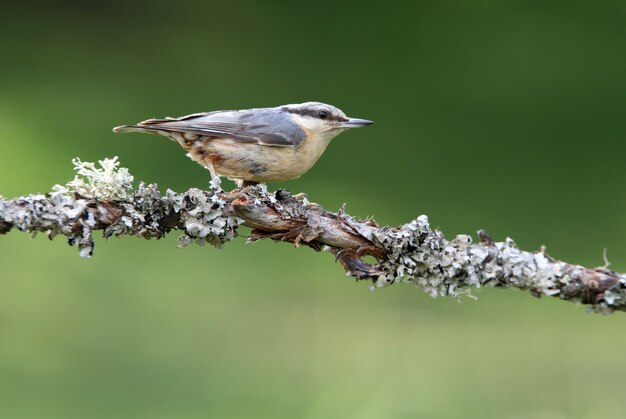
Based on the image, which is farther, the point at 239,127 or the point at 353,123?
the point at 353,123

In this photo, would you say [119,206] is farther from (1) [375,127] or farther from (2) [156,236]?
(1) [375,127]

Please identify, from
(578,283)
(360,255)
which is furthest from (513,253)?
(360,255)

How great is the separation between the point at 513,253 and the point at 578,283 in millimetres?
152

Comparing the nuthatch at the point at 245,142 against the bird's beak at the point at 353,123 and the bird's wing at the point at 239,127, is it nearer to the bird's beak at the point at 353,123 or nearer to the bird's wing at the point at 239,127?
the bird's wing at the point at 239,127

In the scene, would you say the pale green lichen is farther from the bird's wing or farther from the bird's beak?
the bird's beak

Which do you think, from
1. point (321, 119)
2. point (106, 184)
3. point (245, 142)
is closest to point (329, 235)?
point (106, 184)

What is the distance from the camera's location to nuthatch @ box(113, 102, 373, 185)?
8.37 ft

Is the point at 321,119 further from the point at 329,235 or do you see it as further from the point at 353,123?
the point at 329,235

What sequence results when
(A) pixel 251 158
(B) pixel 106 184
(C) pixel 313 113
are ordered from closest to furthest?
(B) pixel 106 184 < (A) pixel 251 158 < (C) pixel 313 113

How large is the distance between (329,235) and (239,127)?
722 mm

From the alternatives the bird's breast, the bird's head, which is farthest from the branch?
the bird's head

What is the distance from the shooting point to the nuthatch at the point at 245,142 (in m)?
2.55

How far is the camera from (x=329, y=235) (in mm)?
2004

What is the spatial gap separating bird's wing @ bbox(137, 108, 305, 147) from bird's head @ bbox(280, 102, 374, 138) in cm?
6
